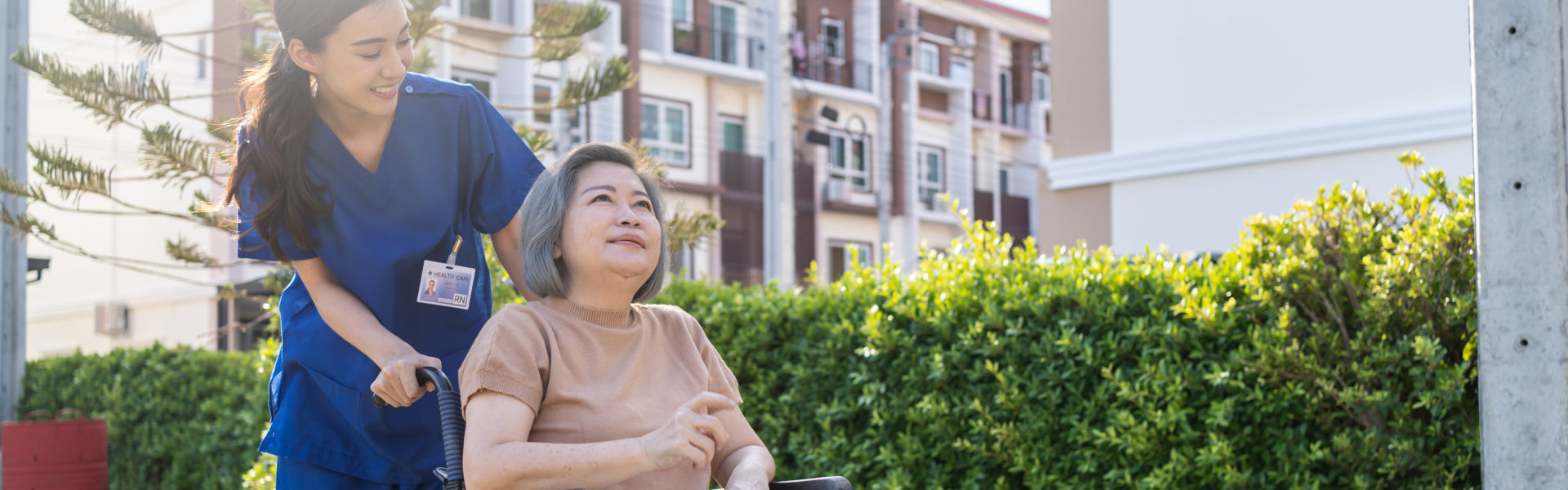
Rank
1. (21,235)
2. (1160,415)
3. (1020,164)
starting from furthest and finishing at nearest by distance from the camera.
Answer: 1. (1020,164)
2. (21,235)
3. (1160,415)

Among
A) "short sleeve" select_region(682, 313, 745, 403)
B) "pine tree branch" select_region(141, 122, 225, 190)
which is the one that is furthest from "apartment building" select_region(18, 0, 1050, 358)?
"short sleeve" select_region(682, 313, 745, 403)

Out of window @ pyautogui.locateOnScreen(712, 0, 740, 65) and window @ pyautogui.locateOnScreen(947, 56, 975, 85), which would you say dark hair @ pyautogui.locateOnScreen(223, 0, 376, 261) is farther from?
window @ pyautogui.locateOnScreen(947, 56, 975, 85)

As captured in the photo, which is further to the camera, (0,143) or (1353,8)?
(1353,8)

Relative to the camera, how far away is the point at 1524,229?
2.61m

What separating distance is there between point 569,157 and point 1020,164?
35260 millimetres

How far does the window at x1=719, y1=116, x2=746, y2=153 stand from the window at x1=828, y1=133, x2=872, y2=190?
7.36 feet

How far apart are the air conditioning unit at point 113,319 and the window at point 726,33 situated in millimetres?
12056

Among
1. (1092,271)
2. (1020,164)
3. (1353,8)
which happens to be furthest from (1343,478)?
(1020,164)

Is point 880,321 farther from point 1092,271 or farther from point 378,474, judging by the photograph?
point 378,474

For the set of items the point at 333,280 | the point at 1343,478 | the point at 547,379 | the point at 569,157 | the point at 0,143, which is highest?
the point at 0,143

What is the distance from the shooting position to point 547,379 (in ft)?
7.22

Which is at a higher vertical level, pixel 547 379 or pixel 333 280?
pixel 333 280

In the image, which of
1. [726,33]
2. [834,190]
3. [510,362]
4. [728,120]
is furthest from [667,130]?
[510,362]

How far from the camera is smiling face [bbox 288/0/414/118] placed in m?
2.25
